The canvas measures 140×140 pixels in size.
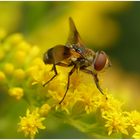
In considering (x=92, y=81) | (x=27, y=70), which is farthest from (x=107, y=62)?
(x=27, y=70)

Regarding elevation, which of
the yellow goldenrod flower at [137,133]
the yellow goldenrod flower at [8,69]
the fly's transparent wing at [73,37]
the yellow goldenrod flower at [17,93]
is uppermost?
the fly's transparent wing at [73,37]

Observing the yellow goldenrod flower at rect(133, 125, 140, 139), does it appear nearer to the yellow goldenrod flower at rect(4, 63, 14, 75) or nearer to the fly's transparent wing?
the fly's transparent wing

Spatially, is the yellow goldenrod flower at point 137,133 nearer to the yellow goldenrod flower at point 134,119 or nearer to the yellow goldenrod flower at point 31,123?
the yellow goldenrod flower at point 134,119

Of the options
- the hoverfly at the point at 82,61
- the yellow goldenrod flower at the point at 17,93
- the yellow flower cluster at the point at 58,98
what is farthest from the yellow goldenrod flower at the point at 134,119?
the yellow goldenrod flower at the point at 17,93

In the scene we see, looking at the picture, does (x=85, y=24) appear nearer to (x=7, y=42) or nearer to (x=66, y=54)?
(x=7, y=42)

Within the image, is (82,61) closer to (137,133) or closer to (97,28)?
(137,133)
